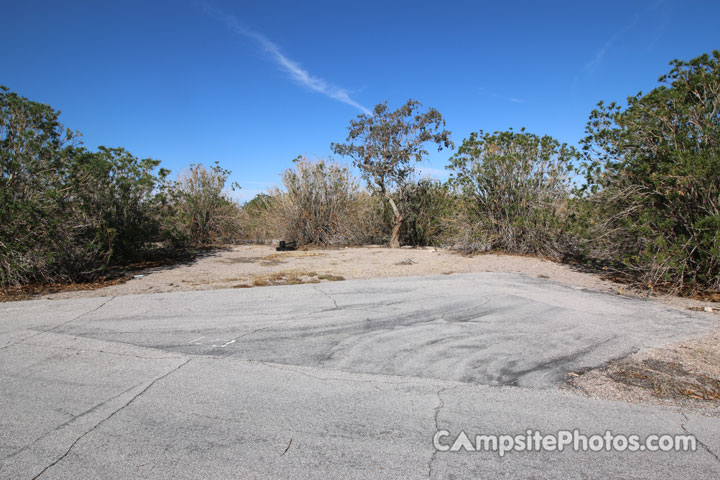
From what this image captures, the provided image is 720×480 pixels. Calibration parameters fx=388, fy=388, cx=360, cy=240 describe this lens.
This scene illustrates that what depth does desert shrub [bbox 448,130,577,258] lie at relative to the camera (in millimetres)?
10891

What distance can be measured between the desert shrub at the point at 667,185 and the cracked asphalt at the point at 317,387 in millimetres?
1352

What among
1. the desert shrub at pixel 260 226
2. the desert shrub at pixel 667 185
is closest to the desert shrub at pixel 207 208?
the desert shrub at pixel 260 226

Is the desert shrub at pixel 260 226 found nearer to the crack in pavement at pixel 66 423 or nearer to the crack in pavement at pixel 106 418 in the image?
the crack in pavement at pixel 106 418

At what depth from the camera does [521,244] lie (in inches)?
446

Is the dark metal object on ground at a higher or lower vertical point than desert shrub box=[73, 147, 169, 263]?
lower

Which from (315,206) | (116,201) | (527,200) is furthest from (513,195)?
(116,201)

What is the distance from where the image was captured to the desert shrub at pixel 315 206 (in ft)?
53.1

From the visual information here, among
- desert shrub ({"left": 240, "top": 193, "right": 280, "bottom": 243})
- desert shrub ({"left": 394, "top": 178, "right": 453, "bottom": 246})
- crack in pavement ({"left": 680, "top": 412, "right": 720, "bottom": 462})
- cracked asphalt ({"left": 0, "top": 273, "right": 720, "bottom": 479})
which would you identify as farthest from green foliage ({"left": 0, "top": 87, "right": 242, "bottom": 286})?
desert shrub ({"left": 394, "top": 178, "right": 453, "bottom": 246})

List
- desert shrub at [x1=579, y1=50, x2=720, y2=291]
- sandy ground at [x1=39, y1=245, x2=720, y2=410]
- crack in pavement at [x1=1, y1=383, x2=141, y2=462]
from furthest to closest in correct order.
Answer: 1. desert shrub at [x1=579, y1=50, x2=720, y2=291]
2. sandy ground at [x1=39, y1=245, x2=720, y2=410]
3. crack in pavement at [x1=1, y1=383, x2=141, y2=462]

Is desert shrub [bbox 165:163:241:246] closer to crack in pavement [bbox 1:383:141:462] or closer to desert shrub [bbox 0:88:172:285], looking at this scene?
desert shrub [bbox 0:88:172:285]

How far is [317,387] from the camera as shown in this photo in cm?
327

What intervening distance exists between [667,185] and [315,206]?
12.0 metres

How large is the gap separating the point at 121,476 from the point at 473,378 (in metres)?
2.64

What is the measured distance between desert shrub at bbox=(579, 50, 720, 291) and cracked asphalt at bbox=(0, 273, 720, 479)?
135cm
